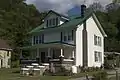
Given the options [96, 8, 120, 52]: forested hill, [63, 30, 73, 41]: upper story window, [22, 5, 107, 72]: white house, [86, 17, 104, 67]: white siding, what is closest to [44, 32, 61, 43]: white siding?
[22, 5, 107, 72]: white house

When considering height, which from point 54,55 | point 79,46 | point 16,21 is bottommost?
point 54,55

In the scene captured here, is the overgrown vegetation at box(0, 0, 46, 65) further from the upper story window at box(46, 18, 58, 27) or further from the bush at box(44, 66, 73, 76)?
the bush at box(44, 66, 73, 76)

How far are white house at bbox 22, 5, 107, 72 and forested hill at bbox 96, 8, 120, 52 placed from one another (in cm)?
2429

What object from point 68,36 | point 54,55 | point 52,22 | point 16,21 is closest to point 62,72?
point 54,55

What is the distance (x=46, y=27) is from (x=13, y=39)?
Answer: 20535mm

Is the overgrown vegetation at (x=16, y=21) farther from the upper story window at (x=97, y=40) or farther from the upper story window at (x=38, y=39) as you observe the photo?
the upper story window at (x=97, y=40)

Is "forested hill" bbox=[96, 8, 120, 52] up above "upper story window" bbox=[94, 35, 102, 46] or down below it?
above

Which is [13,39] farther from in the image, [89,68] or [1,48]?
[89,68]

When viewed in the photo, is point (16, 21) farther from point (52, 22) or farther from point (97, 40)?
point (97, 40)

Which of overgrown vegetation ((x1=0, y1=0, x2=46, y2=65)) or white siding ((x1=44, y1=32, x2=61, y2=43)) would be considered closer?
white siding ((x1=44, y1=32, x2=61, y2=43))

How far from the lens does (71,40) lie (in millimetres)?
41219

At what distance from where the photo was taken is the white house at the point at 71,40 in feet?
134

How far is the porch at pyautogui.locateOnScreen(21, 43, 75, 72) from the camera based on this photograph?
36438 mm

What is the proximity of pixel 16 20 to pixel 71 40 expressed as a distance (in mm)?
43158
